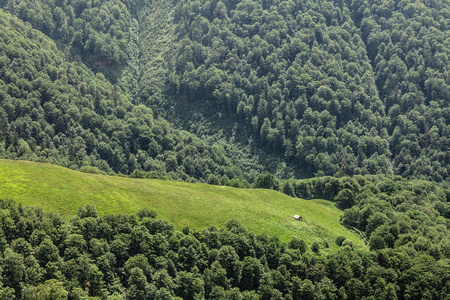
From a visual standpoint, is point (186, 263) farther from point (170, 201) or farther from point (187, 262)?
point (170, 201)

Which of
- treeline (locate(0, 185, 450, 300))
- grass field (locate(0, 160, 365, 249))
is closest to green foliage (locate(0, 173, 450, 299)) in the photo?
treeline (locate(0, 185, 450, 300))

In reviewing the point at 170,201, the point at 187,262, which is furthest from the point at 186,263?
the point at 170,201

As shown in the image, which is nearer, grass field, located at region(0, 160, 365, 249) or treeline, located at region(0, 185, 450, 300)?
treeline, located at region(0, 185, 450, 300)

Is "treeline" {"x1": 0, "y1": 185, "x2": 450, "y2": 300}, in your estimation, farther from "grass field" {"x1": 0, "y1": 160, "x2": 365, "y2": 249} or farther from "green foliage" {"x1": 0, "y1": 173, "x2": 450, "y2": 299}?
"grass field" {"x1": 0, "y1": 160, "x2": 365, "y2": 249}

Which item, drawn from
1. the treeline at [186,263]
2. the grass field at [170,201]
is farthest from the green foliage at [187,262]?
the grass field at [170,201]

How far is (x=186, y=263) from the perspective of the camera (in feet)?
406

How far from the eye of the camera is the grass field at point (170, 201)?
13410cm

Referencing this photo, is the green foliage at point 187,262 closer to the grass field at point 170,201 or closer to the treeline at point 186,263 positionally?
the treeline at point 186,263

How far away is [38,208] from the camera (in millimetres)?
118312

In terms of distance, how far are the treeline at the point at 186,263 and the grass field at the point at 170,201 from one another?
9250 mm

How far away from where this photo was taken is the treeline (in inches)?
4060

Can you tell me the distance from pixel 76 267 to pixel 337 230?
337 ft

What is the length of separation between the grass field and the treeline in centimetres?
925

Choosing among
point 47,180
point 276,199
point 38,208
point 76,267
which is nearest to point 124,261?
point 76,267
